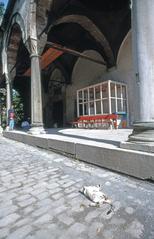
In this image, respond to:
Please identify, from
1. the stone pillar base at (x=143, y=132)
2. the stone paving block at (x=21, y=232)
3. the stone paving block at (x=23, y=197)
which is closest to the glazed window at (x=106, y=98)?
the stone pillar base at (x=143, y=132)

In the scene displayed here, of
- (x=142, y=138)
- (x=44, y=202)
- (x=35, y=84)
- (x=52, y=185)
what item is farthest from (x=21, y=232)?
(x=35, y=84)

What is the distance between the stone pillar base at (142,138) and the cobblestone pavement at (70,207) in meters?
0.46

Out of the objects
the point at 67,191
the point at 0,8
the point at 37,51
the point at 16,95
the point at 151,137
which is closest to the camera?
the point at 67,191

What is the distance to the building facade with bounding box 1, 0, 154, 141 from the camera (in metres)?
2.69

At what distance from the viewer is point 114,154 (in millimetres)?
2854

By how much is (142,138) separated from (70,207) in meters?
1.40

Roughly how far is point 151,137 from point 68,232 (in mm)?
1656

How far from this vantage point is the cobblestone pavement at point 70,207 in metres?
1.51

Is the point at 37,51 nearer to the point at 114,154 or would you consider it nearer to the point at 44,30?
the point at 44,30

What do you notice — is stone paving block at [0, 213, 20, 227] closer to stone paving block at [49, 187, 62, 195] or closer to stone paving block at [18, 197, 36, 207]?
stone paving block at [18, 197, 36, 207]

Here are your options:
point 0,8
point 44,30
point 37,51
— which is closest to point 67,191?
point 37,51

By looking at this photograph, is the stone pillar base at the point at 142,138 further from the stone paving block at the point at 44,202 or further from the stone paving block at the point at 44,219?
the stone paving block at the point at 44,219

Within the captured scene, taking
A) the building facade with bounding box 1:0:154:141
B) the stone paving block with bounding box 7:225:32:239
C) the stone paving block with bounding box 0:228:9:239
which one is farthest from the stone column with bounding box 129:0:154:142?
the stone paving block with bounding box 0:228:9:239

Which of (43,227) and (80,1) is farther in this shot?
(80,1)
